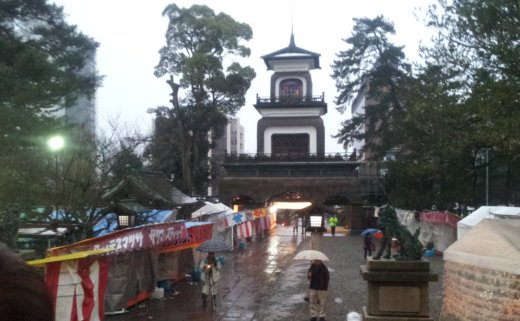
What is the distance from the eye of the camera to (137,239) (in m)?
12.5

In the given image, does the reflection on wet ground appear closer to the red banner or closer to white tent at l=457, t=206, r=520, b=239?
the red banner

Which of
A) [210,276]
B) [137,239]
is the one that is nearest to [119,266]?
[137,239]

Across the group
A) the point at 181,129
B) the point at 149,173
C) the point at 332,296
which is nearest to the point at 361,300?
the point at 332,296

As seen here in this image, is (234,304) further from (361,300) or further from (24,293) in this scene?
(24,293)

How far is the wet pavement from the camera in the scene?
1256 cm

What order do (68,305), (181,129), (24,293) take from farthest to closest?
(181,129) → (68,305) → (24,293)

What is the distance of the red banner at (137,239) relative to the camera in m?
10.2

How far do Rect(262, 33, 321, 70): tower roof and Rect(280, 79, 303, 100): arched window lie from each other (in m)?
1.88

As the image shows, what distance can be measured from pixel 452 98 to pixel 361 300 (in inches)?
255

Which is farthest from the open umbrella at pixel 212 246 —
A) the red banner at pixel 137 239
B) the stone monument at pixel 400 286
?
the stone monument at pixel 400 286

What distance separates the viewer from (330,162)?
38406mm

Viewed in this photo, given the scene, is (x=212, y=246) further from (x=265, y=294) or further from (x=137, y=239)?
(x=137, y=239)

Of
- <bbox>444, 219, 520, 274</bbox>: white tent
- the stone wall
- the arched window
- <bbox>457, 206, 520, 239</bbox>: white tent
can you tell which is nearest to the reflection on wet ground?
the stone wall

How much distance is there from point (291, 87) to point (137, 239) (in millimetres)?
32805
